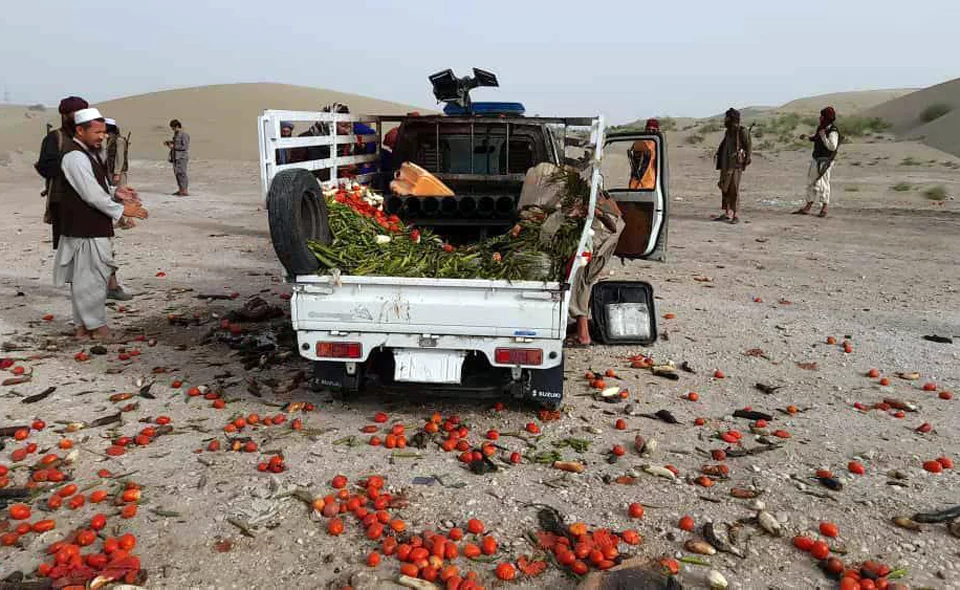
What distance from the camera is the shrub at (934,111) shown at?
41.1 m

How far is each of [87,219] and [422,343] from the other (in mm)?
3782

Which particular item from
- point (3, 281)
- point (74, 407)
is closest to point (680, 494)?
point (74, 407)

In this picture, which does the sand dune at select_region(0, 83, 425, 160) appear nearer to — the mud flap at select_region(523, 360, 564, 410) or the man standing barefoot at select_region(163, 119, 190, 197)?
the man standing barefoot at select_region(163, 119, 190, 197)

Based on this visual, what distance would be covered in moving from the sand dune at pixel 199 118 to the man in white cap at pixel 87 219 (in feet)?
99.8

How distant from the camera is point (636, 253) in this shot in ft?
22.9

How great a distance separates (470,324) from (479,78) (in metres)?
6.23

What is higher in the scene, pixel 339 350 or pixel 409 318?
pixel 409 318

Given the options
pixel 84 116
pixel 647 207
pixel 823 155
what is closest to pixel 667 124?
pixel 823 155

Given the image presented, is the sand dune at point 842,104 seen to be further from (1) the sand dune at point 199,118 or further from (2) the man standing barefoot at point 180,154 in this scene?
(2) the man standing barefoot at point 180,154

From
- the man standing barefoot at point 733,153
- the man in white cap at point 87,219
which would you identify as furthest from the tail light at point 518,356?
the man standing barefoot at point 733,153

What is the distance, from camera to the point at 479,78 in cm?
990

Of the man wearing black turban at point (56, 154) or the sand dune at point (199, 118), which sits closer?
the man wearing black turban at point (56, 154)

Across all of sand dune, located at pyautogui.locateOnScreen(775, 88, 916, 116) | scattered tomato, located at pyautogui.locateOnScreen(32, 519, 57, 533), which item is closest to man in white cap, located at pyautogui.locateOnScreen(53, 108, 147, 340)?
scattered tomato, located at pyautogui.locateOnScreen(32, 519, 57, 533)

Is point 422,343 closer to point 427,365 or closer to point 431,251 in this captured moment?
point 427,365
